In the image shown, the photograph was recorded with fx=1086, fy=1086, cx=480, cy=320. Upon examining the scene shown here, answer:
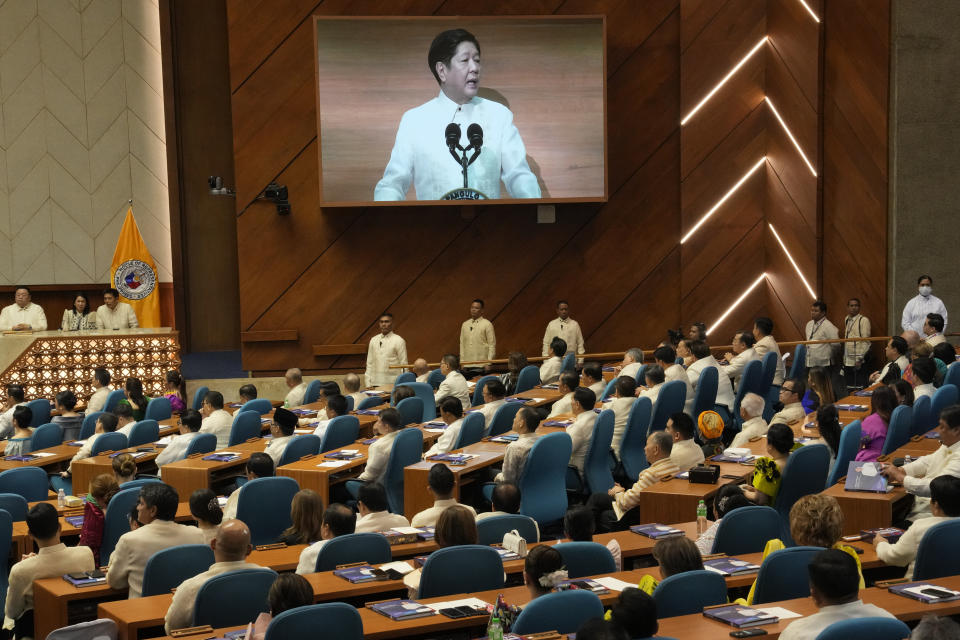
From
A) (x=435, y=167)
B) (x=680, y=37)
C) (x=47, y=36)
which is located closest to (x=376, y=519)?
(x=435, y=167)

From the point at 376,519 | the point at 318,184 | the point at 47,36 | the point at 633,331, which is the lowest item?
the point at 376,519

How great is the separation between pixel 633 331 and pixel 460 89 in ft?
14.3

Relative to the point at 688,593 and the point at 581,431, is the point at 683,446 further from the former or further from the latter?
the point at 688,593

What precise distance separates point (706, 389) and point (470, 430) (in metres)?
2.73

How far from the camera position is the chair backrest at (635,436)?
29.3 feet

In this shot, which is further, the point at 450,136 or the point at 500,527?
the point at 450,136

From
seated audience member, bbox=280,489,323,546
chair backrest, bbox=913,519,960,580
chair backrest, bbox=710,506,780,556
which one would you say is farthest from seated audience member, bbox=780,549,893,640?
seated audience member, bbox=280,489,323,546

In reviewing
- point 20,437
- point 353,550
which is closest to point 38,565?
point 353,550

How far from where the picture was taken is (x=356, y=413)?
11125mm

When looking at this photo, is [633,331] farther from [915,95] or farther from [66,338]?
[66,338]

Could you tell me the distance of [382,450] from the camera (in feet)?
27.7

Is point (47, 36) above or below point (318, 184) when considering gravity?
above

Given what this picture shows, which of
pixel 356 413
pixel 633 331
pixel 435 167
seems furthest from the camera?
pixel 633 331

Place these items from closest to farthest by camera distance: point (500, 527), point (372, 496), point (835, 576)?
point (835, 576), point (500, 527), point (372, 496)
